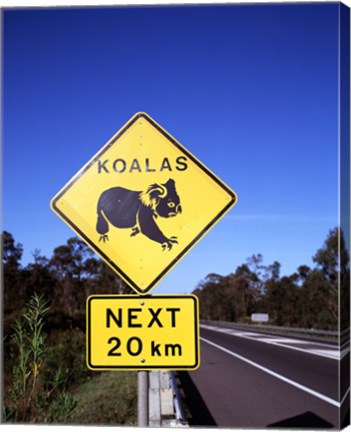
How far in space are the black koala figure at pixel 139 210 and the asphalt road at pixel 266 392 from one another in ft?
25.2

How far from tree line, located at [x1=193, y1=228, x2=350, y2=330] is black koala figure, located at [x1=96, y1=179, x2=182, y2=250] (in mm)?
5654

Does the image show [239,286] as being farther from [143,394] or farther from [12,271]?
[143,394]

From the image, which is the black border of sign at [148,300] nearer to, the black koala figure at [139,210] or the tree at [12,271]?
the black koala figure at [139,210]

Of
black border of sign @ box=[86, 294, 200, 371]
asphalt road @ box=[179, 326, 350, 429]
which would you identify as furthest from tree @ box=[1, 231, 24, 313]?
black border of sign @ box=[86, 294, 200, 371]

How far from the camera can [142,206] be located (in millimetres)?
2658

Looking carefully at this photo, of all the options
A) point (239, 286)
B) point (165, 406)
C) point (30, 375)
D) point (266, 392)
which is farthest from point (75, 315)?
point (239, 286)

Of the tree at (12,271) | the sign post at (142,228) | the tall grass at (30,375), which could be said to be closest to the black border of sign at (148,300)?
the sign post at (142,228)

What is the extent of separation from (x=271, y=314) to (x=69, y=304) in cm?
3415

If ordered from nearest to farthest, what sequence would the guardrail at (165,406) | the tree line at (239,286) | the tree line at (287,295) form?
the guardrail at (165,406) < the tree line at (239,286) < the tree line at (287,295)

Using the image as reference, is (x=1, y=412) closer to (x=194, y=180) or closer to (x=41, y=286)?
(x=194, y=180)

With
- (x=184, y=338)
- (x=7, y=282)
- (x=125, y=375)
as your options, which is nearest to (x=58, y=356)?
(x=125, y=375)

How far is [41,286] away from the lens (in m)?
32.3

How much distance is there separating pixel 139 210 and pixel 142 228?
0.09 metres

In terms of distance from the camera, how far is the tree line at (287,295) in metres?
41.8
